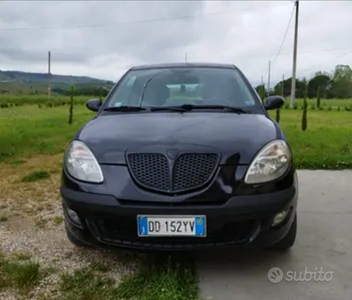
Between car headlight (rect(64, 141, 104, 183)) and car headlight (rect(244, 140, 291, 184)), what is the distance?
2.72 ft

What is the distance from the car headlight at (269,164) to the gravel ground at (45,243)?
3.18 feet

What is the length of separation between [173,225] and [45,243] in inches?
50.8

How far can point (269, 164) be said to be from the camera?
2.28 meters

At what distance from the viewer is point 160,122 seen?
2627 mm

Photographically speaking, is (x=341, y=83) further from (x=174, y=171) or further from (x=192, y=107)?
(x=174, y=171)

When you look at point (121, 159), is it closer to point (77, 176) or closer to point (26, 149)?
point (77, 176)

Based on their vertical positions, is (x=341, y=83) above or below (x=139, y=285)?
above

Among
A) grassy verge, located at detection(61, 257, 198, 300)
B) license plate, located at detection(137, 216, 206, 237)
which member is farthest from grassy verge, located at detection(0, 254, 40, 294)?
license plate, located at detection(137, 216, 206, 237)

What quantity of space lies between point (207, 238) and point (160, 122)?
818 millimetres

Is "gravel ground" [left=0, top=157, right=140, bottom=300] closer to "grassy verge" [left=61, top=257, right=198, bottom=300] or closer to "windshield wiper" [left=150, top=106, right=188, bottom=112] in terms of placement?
"grassy verge" [left=61, top=257, right=198, bottom=300]

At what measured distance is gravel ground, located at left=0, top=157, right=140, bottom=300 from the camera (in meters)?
2.46

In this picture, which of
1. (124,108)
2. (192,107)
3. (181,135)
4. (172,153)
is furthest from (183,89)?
(172,153)

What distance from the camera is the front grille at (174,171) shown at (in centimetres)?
217

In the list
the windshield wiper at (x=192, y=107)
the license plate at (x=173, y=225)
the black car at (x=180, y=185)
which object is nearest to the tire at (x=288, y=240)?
the black car at (x=180, y=185)
